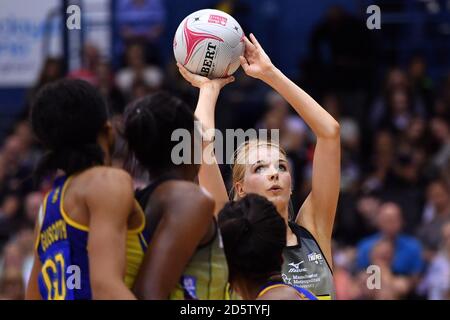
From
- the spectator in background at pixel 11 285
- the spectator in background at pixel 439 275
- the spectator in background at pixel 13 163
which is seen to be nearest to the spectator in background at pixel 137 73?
the spectator in background at pixel 13 163

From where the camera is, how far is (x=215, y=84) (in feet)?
14.6

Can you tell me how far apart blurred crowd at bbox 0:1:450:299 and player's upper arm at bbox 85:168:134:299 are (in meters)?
4.85

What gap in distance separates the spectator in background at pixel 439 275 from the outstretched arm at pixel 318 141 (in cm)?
385

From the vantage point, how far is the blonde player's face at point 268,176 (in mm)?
4449

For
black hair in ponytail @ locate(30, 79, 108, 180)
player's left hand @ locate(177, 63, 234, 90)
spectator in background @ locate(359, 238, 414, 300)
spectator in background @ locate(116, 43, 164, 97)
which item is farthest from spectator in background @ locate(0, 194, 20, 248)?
black hair in ponytail @ locate(30, 79, 108, 180)

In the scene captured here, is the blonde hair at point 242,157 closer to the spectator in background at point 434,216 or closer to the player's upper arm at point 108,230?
the player's upper arm at point 108,230

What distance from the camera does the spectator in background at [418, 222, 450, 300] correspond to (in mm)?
8281

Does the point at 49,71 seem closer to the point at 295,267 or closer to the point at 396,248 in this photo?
the point at 396,248

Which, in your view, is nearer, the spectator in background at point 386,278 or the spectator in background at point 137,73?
the spectator in background at point 386,278

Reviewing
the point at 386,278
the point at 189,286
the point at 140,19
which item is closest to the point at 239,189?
the point at 189,286

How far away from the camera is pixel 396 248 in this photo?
8.85 meters

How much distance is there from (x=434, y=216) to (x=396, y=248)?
2.49 feet

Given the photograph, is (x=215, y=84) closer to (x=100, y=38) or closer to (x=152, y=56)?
(x=152, y=56)
